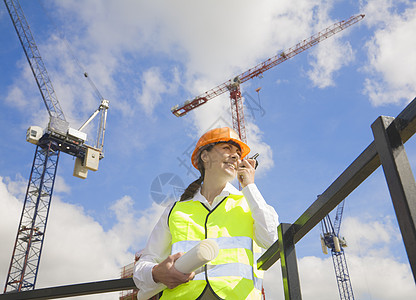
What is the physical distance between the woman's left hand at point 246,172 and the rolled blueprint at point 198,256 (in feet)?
2.82

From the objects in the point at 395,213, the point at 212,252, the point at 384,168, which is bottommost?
the point at 395,213

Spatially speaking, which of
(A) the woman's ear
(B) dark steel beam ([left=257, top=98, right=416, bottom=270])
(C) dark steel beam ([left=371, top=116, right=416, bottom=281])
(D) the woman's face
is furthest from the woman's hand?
(C) dark steel beam ([left=371, top=116, right=416, bottom=281])

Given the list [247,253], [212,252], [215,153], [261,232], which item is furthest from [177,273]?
[215,153]

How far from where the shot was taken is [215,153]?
2.82 meters

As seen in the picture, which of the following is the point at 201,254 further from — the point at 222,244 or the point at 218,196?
the point at 218,196

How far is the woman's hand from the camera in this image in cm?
187

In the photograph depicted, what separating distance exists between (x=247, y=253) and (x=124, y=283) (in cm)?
78

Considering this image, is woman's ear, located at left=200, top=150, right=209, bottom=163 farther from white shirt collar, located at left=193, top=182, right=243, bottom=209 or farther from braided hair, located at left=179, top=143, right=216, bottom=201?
white shirt collar, located at left=193, top=182, right=243, bottom=209

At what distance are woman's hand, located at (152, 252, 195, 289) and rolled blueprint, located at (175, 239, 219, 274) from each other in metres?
0.12

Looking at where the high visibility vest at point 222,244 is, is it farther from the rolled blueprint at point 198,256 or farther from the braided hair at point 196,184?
the rolled blueprint at point 198,256

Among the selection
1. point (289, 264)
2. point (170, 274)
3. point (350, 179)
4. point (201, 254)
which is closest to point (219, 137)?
point (170, 274)

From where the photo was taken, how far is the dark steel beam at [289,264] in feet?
4.58

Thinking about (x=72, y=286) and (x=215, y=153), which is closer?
(x=72, y=286)

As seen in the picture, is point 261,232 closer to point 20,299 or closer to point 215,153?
point 215,153
